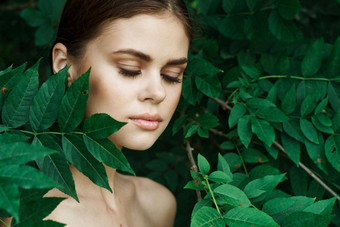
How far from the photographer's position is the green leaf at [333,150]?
158 cm

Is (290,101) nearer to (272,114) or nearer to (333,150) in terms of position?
(272,114)

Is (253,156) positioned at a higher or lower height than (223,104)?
lower

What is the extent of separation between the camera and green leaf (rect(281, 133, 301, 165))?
166 centimetres

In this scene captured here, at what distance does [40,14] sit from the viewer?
2529 mm

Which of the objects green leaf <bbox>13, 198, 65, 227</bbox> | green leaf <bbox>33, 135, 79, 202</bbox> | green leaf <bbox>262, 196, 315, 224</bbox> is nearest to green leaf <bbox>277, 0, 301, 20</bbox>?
green leaf <bbox>262, 196, 315, 224</bbox>

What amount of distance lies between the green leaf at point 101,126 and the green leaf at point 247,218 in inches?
16.3

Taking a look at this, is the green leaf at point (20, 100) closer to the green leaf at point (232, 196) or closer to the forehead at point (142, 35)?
the forehead at point (142, 35)

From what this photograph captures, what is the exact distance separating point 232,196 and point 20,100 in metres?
0.69

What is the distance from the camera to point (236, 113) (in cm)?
169

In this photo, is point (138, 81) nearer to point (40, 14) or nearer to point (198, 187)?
point (198, 187)

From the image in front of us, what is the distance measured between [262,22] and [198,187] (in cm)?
100

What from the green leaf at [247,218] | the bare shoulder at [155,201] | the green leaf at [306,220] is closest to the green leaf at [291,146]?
the green leaf at [306,220]

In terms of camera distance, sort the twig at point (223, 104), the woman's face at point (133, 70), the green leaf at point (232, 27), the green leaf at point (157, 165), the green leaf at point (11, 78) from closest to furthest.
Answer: the green leaf at point (11, 78) → the woman's face at point (133, 70) → the twig at point (223, 104) → the green leaf at point (232, 27) → the green leaf at point (157, 165)

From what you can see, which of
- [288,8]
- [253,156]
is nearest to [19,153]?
[253,156]
